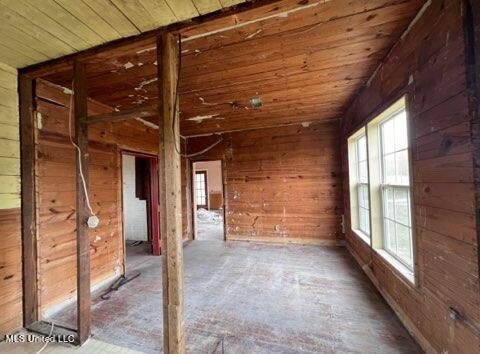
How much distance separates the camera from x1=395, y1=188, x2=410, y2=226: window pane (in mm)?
2055

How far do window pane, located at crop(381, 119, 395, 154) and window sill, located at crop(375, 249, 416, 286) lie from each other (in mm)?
1120

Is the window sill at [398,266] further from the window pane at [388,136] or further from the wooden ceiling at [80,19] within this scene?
the wooden ceiling at [80,19]

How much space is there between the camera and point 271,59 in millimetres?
2094

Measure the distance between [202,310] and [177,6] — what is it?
2.58 metres

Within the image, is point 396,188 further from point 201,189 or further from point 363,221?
point 201,189

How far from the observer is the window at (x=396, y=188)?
2047mm

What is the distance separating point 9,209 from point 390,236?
3772 millimetres

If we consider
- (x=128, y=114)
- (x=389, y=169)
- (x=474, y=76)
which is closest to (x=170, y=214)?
(x=128, y=114)

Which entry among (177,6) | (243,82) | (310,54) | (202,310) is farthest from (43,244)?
(310,54)

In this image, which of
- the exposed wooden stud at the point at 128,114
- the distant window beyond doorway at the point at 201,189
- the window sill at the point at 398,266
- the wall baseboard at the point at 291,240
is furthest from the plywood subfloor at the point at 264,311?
the distant window beyond doorway at the point at 201,189

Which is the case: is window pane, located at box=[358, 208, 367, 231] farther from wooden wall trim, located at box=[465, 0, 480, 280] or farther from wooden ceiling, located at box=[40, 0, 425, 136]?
wooden wall trim, located at box=[465, 0, 480, 280]

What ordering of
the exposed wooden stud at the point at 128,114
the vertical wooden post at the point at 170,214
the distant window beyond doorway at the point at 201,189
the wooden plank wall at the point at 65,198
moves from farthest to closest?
the distant window beyond doorway at the point at 201,189, the wooden plank wall at the point at 65,198, the exposed wooden stud at the point at 128,114, the vertical wooden post at the point at 170,214

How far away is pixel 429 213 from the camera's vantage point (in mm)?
1541

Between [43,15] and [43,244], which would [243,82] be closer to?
[43,15]
